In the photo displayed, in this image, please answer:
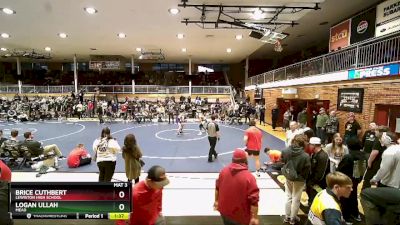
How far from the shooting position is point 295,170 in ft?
14.5

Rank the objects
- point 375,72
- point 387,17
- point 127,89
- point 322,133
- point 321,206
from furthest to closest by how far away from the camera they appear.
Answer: point 127,89 → point 322,133 → point 387,17 → point 375,72 → point 321,206

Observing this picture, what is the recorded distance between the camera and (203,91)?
27.3m

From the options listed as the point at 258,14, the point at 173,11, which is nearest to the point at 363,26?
the point at 258,14

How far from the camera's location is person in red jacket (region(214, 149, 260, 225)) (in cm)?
318

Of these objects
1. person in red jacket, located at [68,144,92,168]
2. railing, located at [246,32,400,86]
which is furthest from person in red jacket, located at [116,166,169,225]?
railing, located at [246,32,400,86]

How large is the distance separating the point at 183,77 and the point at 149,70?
16.0 feet

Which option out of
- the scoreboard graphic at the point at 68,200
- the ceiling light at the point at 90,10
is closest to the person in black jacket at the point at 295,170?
the scoreboard graphic at the point at 68,200

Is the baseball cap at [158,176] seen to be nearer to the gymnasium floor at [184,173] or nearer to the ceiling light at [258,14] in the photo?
the gymnasium floor at [184,173]

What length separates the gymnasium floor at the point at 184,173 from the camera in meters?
5.30

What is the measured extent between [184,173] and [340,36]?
12011 millimetres

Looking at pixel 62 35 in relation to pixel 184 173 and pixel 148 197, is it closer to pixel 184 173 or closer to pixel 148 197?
pixel 184 173

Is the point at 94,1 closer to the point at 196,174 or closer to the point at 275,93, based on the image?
the point at 196,174

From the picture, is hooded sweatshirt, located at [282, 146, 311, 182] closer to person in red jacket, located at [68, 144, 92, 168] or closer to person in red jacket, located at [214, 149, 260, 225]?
person in red jacket, located at [214, 149, 260, 225]

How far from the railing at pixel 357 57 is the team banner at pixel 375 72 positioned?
0.27 m
